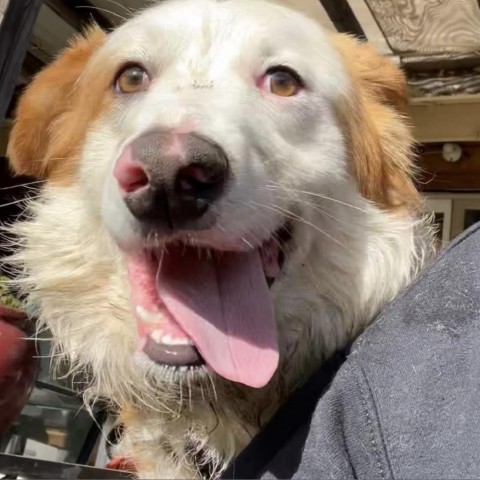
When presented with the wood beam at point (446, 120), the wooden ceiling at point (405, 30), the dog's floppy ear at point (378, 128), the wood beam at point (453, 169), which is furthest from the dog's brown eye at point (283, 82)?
the wood beam at point (453, 169)

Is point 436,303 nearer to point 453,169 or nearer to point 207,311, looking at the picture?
point 207,311

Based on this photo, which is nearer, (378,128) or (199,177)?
(199,177)

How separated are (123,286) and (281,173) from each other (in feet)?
1.08

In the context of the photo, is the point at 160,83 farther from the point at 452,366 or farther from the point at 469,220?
the point at 469,220

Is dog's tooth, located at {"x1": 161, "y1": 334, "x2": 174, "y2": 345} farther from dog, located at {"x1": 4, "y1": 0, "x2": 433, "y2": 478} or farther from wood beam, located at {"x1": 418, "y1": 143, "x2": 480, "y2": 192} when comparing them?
wood beam, located at {"x1": 418, "y1": 143, "x2": 480, "y2": 192}

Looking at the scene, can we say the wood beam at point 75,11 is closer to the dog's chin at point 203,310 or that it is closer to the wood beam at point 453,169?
the dog's chin at point 203,310

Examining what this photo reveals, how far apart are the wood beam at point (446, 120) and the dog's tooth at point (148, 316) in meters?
2.27

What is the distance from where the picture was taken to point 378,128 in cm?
146

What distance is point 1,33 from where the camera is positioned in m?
1.34

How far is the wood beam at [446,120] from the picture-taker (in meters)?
3.19

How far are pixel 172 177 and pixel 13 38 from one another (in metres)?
0.63

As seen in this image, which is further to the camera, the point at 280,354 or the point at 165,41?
the point at 165,41

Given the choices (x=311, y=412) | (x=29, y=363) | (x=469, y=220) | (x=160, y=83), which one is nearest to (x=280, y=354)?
(x=311, y=412)

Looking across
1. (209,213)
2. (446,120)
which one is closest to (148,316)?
(209,213)
